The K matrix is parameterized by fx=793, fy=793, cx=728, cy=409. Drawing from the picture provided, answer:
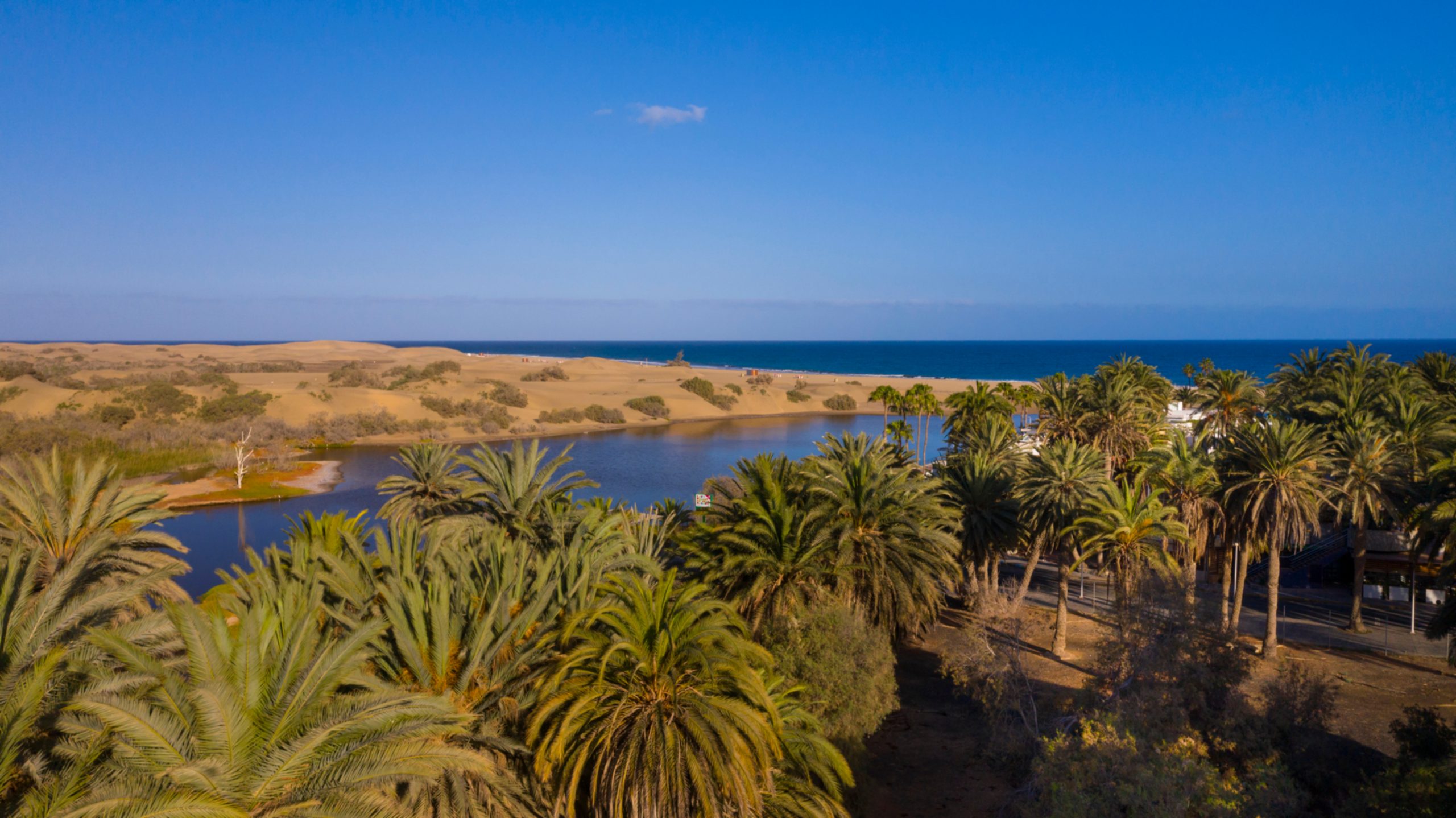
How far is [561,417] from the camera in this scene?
8881cm

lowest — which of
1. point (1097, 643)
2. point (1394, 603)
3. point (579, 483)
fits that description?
point (1394, 603)

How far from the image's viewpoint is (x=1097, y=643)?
18.7 m

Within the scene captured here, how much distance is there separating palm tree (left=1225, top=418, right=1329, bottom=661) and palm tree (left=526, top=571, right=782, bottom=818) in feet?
65.6

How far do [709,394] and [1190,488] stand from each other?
81.3 metres

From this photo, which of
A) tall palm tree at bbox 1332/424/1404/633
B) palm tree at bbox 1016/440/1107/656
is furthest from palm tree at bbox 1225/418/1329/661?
palm tree at bbox 1016/440/1107/656

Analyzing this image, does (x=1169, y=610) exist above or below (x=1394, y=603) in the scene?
above

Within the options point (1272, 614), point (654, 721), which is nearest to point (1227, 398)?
point (1272, 614)

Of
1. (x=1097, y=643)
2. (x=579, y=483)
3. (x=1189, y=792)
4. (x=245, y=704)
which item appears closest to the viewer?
(x=245, y=704)

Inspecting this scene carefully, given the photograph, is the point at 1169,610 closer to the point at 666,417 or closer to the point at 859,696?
the point at 859,696

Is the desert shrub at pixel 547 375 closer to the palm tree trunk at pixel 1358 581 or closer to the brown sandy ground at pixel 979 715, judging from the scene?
the brown sandy ground at pixel 979 715

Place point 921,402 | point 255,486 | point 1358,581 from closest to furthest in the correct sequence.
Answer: point 1358,581 → point 255,486 → point 921,402

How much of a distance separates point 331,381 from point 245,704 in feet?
348

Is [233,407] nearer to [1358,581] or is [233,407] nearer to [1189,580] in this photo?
[1189,580]

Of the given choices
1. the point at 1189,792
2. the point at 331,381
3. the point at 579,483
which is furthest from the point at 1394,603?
the point at 331,381
